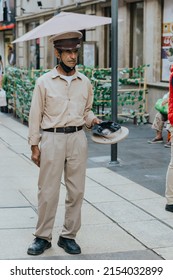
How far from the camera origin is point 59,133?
5.04 meters

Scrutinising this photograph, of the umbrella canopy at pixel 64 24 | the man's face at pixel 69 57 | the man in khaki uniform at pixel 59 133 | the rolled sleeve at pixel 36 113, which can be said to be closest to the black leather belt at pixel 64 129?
the man in khaki uniform at pixel 59 133

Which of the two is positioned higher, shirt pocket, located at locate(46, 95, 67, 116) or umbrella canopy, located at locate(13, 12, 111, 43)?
umbrella canopy, located at locate(13, 12, 111, 43)

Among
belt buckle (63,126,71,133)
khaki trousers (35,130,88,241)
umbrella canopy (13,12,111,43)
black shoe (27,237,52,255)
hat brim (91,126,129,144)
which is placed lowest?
black shoe (27,237,52,255)

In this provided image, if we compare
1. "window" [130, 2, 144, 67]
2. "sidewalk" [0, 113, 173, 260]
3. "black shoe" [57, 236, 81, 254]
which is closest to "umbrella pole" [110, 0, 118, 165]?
"sidewalk" [0, 113, 173, 260]

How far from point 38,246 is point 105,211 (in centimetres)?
155

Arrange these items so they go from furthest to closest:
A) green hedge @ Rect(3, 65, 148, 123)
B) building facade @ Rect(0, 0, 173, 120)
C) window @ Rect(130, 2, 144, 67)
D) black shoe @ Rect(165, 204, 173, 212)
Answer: window @ Rect(130, 2, 144, 67)
building facade @ Rect(0, 0, 173, 120)
green hedge @ Rect(3, 65, 148, 123)
black shoe @ Rect(165, 204, 173, 212)

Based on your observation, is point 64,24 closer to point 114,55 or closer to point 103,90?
point 114,55

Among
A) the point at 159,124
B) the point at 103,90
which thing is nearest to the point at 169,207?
the point at 159,124

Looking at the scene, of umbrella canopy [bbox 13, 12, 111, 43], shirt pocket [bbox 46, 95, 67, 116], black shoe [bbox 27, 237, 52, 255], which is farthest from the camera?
umbrella canopy [bbox 13, 12, 111, 43]

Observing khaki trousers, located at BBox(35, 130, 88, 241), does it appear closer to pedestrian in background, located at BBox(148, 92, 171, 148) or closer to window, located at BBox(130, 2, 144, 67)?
pedestrian in background, located at BBox(148, 92, 171, 148)

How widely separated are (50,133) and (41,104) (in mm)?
278

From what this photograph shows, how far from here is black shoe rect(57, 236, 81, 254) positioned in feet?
16.9
